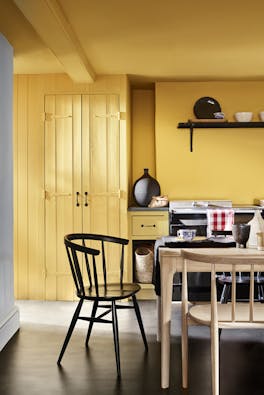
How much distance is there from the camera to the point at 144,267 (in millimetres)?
5273

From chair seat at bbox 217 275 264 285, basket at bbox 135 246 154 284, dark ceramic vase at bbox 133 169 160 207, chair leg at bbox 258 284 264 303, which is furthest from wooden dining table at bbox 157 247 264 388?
dark ceramic vase at bbox 133 169 160 207

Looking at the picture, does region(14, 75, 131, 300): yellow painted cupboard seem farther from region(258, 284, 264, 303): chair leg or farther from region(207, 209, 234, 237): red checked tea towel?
region(258, 284, 264, 303): chair leg

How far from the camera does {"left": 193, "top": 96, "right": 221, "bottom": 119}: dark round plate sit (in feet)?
18.2

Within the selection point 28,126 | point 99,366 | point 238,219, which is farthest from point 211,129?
point 99,366

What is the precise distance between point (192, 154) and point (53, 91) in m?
1.61

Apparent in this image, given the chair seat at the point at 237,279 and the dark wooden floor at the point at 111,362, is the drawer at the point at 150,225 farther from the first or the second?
the chair seat at the point at 237,279

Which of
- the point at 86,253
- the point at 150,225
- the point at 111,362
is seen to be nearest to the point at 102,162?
the point at 150,225

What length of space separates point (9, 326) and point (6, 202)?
94 centimetres

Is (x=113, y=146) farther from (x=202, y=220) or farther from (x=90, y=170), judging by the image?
(x=202, y=220)

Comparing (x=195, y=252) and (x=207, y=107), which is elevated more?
(x=207, y=107)

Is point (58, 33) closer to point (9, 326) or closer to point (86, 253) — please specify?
point (86, 253)

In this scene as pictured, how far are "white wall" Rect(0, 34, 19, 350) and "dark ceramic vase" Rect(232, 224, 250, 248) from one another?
66.9 inches

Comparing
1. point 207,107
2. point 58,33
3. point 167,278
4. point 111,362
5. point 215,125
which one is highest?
point 58,33

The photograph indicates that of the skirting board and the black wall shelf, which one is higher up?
the black wall shelf
